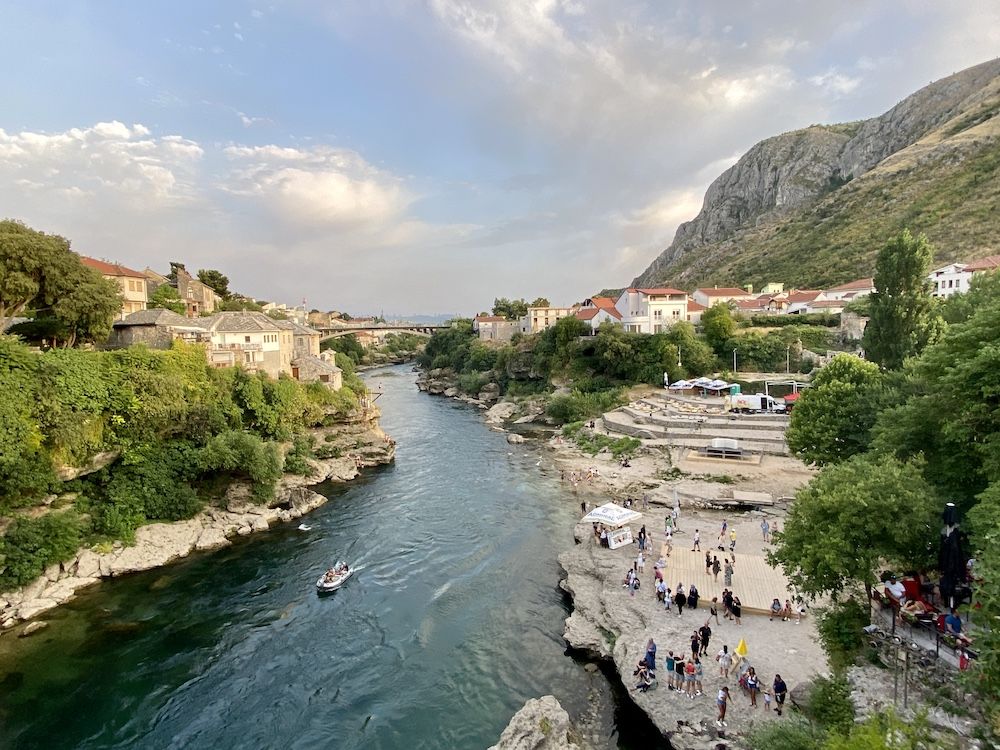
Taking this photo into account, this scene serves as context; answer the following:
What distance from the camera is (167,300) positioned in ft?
169

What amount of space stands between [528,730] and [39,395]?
24264 millimetres

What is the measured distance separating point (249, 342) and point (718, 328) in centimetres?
4921

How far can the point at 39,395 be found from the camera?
74.3ft

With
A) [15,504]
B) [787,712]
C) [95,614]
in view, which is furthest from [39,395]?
[787,712]

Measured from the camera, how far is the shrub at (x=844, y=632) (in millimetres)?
12195

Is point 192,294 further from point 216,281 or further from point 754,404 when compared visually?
point 754,404

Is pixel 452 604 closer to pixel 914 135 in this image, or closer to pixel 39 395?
pixel 39 395

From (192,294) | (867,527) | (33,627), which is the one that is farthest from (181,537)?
(192,294)

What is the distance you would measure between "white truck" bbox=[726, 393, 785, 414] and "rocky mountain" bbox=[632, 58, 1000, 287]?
46517 mm

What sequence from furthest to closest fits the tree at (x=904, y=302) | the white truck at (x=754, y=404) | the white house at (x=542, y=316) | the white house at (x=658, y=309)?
the white house at (x=542, y=316) < the white house at (x=658, y=309) < the white truck at (x=754, y=404) < the tree at (x=904, y=302)

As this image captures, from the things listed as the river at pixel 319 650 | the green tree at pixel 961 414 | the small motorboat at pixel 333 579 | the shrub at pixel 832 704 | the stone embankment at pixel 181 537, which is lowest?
the river at pixel 319 650

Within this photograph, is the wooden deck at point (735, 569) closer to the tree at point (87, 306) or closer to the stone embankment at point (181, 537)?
the stone embankment at point (181, 537)

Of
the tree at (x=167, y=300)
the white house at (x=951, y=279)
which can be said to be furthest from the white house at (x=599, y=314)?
the tree at (x=167, y=300)

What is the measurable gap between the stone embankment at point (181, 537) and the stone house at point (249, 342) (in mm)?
7355
